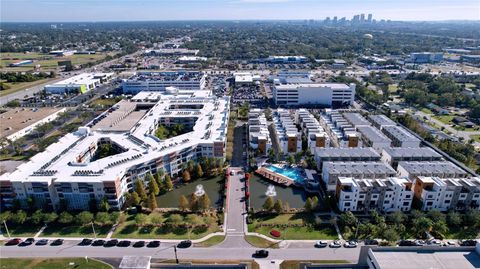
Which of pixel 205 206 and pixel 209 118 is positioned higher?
pixel 209 118

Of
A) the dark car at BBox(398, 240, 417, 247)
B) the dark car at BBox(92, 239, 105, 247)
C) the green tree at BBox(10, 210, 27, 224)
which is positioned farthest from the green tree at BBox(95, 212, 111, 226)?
the dark car at BBox(398, 240, 417, 247)

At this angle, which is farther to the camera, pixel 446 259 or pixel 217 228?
pixel 217 228

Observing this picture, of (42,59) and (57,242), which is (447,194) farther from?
(42,59)

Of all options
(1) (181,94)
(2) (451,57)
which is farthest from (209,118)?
(2) (451,57)

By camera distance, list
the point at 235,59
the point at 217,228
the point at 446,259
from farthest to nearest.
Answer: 1. the point at 235,59
2. the point at 217,228
3. the point at 446,259

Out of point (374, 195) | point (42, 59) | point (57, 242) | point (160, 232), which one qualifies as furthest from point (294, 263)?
point (42, 59)

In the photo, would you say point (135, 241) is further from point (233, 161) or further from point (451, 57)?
point (451, 57)

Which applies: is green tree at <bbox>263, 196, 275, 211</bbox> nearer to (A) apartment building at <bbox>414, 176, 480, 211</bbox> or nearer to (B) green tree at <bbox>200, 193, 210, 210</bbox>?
(B) green tree at <bbox>200, 193, 210, 210</bbox>

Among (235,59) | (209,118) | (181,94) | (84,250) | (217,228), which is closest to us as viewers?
(84,250)
